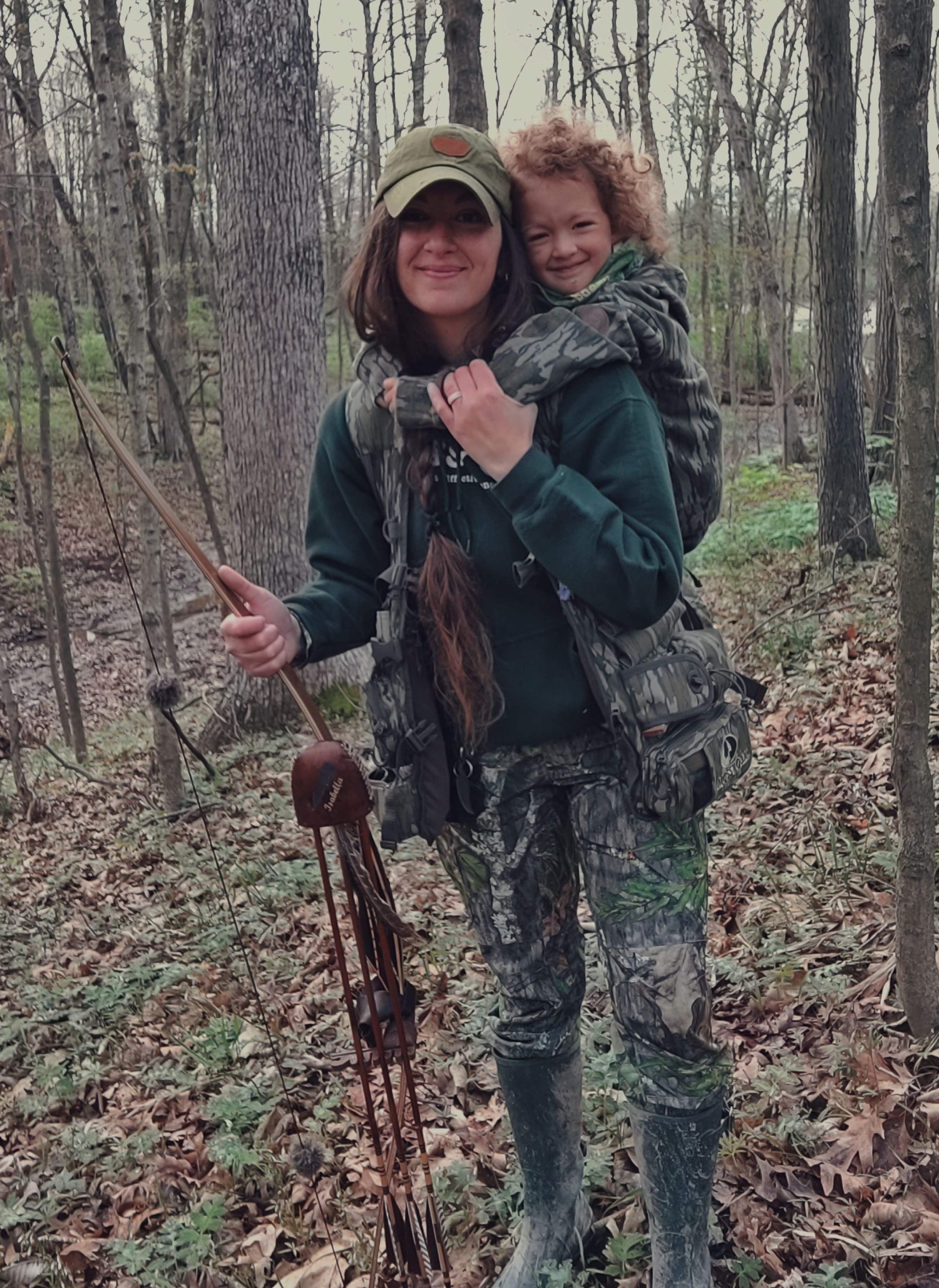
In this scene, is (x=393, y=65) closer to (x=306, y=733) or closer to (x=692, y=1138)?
(x=306, y=733)

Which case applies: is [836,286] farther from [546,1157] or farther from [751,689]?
[546,1157]

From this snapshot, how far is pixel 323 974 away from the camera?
13.5 feet

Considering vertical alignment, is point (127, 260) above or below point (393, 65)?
below

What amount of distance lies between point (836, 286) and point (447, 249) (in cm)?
684

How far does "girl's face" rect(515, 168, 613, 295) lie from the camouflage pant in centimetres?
89

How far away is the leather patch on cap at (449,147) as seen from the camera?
6.17 ft

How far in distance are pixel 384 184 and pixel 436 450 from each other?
507mm

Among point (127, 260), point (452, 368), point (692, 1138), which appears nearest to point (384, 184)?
point (452, 368)

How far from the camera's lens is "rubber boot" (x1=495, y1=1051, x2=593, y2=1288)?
233 centimetres

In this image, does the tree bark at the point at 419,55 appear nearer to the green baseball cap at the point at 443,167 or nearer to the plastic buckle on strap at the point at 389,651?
the green baseball cap at the point at 443,167

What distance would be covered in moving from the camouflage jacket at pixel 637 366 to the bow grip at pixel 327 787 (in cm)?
62

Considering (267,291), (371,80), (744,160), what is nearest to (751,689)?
(267,291)

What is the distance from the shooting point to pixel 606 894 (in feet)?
6.70

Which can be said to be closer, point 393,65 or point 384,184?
point 384,184
